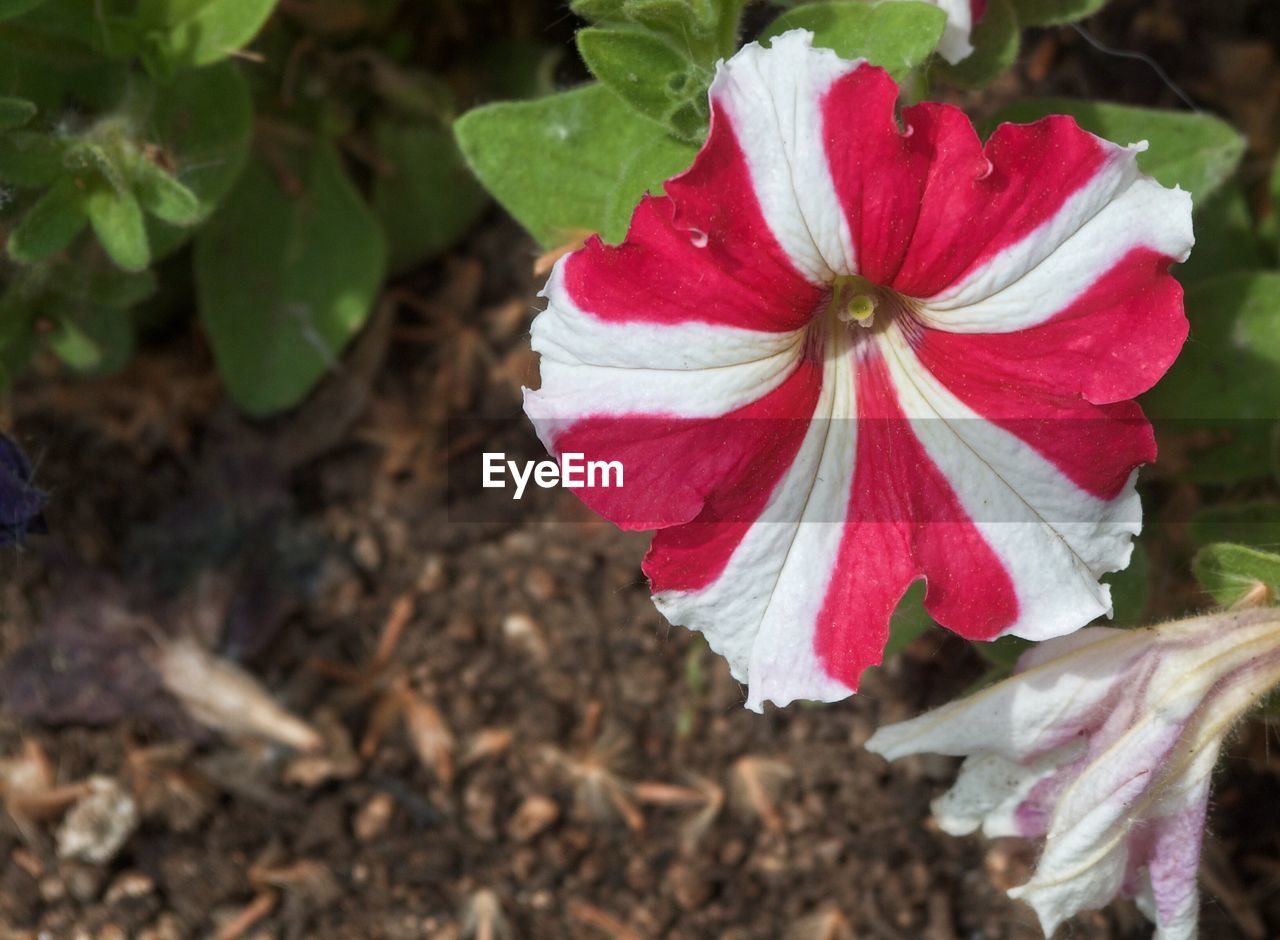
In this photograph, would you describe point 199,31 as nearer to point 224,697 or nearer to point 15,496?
point 15,496

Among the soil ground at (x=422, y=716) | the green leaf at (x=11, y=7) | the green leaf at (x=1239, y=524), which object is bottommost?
the soil ground at (x=422, y=716)

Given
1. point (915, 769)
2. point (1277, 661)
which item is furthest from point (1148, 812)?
point (915, 769)

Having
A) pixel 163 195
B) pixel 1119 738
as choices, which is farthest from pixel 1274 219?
pixel 163 195

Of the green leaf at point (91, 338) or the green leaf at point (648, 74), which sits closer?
the green leaf at point (648, 74)

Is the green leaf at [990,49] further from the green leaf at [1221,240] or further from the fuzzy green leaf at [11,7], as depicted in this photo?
the fuzzy green leaf at [11,7]

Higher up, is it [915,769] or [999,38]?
[999,38]

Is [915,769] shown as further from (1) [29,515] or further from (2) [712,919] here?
(1) [29,515]

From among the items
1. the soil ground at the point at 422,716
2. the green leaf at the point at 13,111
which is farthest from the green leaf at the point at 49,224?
the soil ground at the point at 422,716
